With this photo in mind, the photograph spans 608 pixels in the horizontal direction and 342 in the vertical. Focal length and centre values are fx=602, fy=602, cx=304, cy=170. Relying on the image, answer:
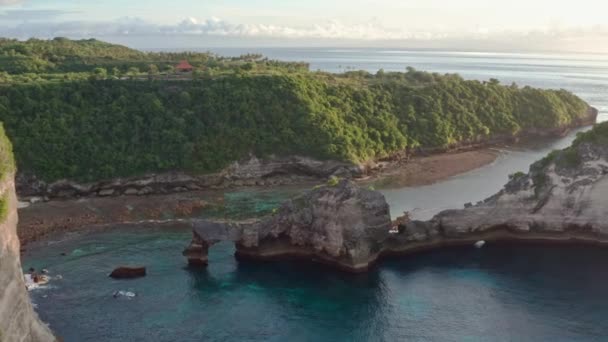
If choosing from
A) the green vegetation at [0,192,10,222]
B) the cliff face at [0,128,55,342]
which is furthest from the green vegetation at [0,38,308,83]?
the green vegetation at [0,192,10,222]

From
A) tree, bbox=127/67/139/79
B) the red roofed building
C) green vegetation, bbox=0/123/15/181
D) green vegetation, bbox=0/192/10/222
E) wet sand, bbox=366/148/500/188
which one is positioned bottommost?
wet sand, bbox=366/148/500/188

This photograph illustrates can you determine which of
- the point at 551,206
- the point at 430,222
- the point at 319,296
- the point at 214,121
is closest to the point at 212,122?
the point at 214,121

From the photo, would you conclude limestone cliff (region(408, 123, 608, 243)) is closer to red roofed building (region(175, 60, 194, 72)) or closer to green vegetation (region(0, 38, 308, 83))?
green vegetation (region(0, 38, 308, 83))

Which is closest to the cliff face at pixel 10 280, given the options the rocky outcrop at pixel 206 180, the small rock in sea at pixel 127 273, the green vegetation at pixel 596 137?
the small rock in sea at pixel 127 273

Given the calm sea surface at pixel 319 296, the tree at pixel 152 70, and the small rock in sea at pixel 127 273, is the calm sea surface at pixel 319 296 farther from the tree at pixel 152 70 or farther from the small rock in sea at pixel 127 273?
the tree at pixel 152 70

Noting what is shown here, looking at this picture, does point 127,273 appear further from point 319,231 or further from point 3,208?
point 3,208

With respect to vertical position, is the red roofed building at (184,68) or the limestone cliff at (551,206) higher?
the red roofed building at (184,68)
